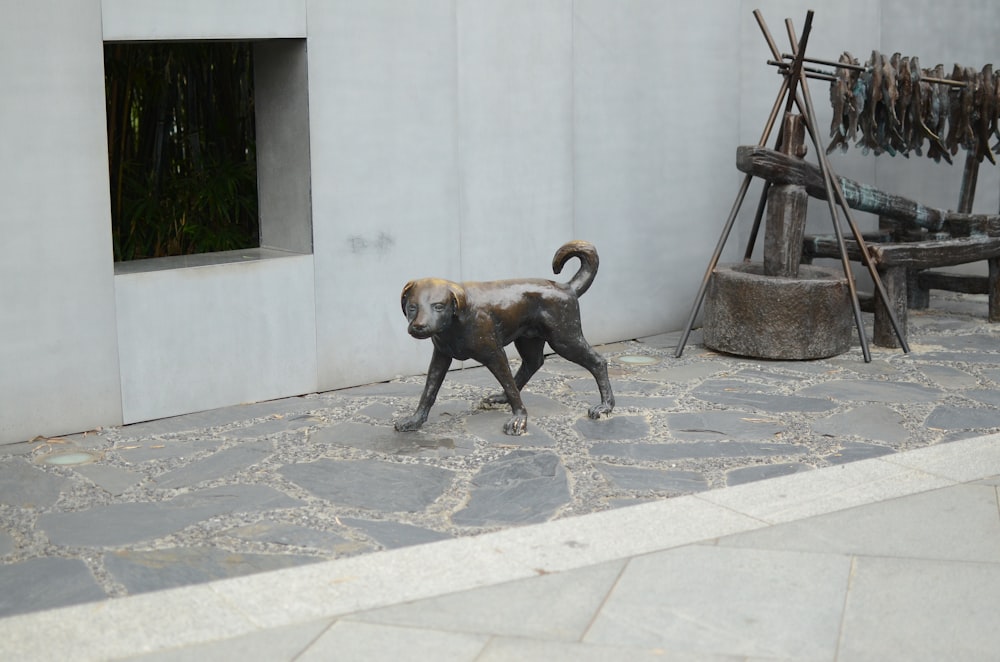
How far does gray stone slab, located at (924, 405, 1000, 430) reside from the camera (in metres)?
6.12

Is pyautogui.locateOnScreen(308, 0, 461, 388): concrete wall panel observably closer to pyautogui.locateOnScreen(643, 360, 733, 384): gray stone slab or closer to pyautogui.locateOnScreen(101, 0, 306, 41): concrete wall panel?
pyautogui.locateOnScreen(101, 0, 306, 41): concrete wall panel

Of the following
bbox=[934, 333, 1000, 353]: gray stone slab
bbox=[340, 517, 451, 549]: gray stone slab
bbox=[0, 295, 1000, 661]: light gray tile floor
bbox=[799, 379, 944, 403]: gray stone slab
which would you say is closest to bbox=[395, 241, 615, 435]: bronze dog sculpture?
bbox=[0, 295, 1000, 661]: light gray tile floor

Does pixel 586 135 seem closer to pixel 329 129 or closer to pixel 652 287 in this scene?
pixel 652 287

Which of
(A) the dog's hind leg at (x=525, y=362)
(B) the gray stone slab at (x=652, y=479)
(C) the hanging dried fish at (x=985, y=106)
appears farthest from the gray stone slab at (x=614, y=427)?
(C) the hanging dried fish at (x=985, y=106)

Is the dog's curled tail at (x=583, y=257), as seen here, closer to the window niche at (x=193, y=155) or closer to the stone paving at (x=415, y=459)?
the stone paving at (x=415, y=459)

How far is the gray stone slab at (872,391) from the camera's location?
263 inches

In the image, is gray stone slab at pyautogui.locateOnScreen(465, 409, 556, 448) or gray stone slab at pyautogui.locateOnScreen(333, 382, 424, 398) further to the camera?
gray stone slab at pyautogui.locateOnScreen(333, 382, 424, 398)

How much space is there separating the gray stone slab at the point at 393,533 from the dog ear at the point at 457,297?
4.06 feet

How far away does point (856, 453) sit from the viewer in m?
5.66

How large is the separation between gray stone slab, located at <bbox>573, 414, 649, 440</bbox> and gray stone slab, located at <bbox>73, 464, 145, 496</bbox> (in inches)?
85.0

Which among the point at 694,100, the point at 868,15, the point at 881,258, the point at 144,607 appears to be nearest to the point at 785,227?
the point at 881,258

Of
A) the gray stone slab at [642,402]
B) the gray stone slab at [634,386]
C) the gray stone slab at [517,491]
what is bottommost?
the gray stone slab at [517,491]

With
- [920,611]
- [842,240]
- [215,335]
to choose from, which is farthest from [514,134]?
[920,611]

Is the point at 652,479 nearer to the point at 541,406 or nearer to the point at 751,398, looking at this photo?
the point at 541,406
